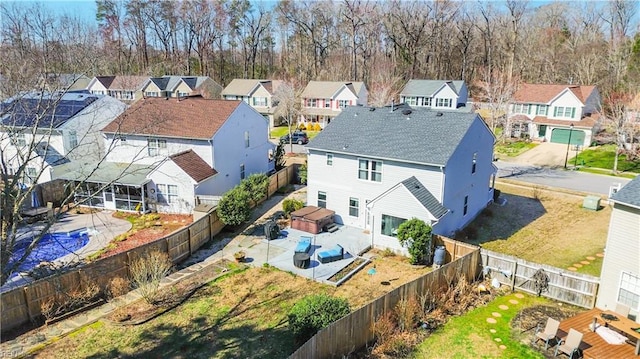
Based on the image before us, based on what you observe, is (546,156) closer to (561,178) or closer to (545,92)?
(561,178)

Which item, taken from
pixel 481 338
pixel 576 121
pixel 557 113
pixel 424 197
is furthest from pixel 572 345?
pixel 557 113

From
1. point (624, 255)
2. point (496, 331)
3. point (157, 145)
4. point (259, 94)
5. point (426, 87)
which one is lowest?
point (496, 331)

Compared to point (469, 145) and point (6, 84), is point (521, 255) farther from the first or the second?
point (6, 84)

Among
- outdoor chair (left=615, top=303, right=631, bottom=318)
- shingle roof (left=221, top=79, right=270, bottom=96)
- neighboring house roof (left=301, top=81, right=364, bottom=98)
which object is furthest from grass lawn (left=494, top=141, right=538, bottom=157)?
shingle roof (left=221, top=79, right=270, bottom=96)

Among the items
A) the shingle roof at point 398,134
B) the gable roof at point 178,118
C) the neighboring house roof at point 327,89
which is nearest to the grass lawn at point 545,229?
the shingle roof at point 398,134

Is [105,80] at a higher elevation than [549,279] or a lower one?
higher

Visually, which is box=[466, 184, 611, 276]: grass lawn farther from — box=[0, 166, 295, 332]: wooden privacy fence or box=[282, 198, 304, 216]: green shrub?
box=[0, 166, 295, 332]: wooden privacy fence
